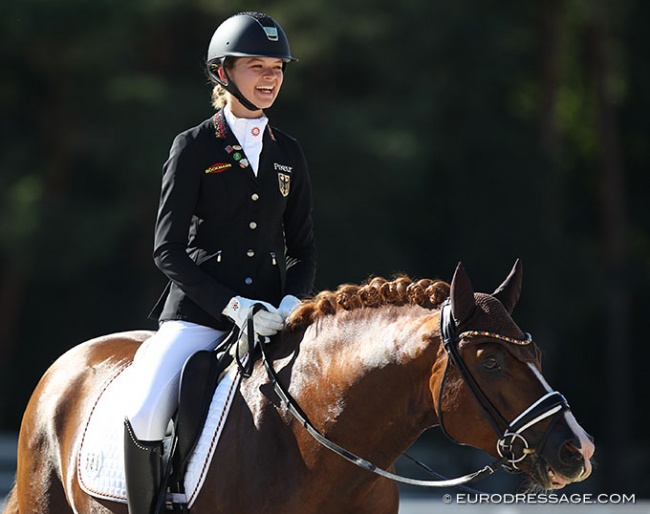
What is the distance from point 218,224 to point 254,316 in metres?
0.49

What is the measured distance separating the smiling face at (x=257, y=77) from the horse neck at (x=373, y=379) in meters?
1.00

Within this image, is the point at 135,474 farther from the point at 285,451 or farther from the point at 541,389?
the point at 541,389

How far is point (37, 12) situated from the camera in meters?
15.8

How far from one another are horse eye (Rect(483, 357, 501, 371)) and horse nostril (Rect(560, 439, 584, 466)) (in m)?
0.34

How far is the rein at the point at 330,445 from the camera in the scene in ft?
13.1

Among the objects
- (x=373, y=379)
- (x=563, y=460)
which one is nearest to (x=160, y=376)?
(x=373, y=379)

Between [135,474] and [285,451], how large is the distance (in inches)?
24.5

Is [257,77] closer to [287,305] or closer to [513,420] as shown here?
[287,305]

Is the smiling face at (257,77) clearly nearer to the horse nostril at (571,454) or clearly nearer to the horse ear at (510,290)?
the horse ear at (510,290)

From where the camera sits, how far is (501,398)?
12.7 feet

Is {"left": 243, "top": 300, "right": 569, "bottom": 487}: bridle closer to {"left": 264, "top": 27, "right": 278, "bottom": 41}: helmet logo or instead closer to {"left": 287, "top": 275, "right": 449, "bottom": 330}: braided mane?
{"left": 287, "top": 275, "right": 449, "bottom": 330}: braided mane

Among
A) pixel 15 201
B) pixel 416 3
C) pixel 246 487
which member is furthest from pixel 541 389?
pixel 416 3

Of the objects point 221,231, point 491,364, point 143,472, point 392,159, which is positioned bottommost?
point 392,159

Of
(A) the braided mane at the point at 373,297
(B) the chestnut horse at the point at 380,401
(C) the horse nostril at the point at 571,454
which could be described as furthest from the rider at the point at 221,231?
(C) the horse nostril at the point at 571,454
